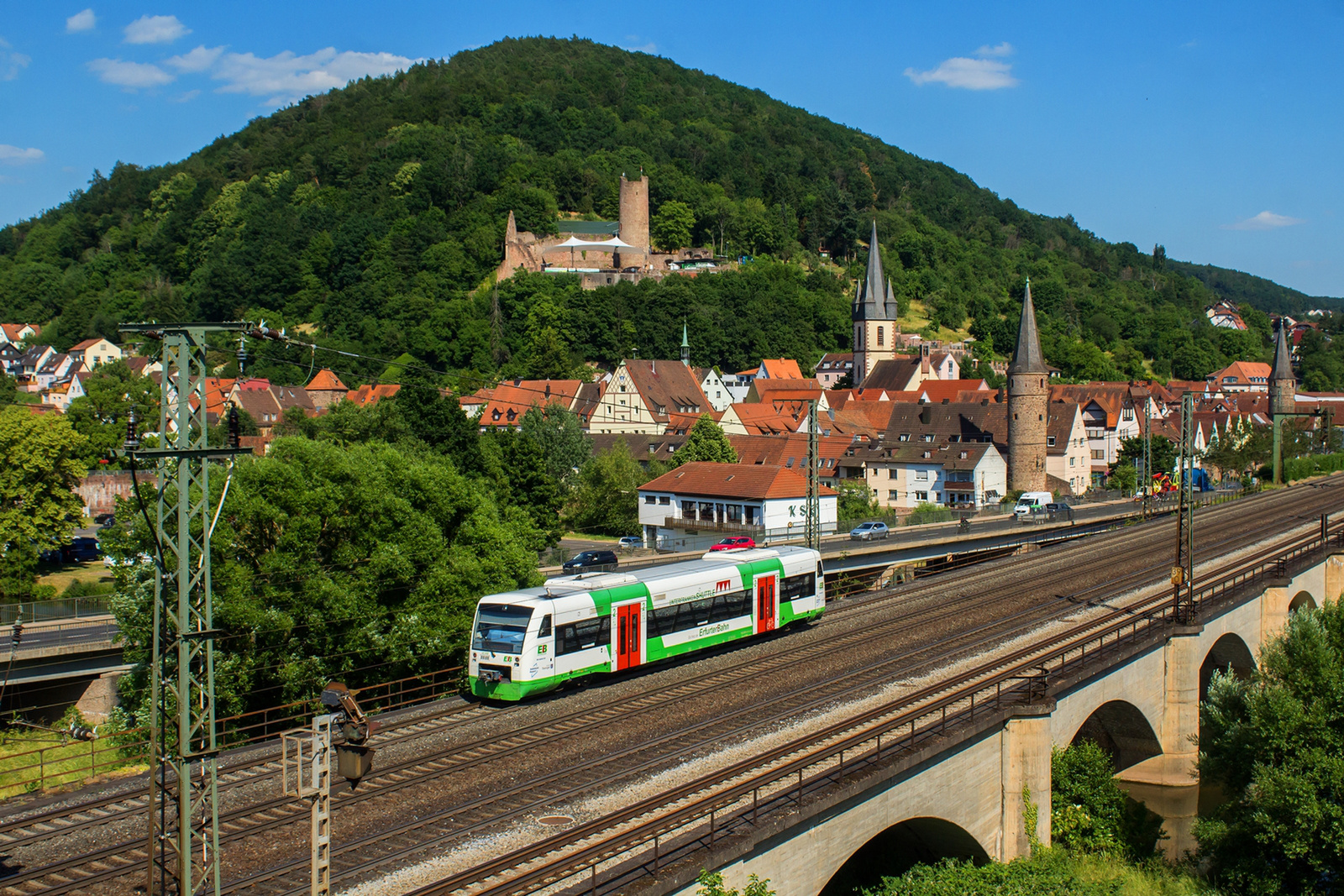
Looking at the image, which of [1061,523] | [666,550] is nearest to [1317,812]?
[666,550]

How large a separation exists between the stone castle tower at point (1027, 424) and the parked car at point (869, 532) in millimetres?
21779

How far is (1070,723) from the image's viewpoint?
21734 mm

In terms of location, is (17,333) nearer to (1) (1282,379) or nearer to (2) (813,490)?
(2) (813,490)

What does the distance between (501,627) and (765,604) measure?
8300 millimetres

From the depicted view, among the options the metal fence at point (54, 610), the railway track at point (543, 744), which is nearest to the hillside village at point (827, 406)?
the metal fence at point (54, 610)

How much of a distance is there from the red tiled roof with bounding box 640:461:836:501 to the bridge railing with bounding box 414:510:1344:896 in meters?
26.7

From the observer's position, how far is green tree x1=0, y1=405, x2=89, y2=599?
43031 millimetres

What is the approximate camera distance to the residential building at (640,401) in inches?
3499

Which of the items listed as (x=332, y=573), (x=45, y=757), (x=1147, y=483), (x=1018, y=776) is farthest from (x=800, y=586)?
(x=1147, y=483)

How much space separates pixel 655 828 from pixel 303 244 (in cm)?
14624

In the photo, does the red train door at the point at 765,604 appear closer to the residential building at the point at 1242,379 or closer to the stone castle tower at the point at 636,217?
the stone castle tower at the point at 636,217

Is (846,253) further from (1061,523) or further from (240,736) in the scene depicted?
(240,736)

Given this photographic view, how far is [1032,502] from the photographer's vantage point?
60250mm

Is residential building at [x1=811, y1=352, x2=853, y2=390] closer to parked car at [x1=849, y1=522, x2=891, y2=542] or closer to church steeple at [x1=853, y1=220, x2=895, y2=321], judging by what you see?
church steeple at [x1=853, y1=220, x2=895, y2=321]
